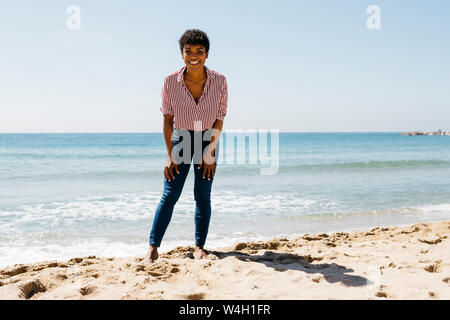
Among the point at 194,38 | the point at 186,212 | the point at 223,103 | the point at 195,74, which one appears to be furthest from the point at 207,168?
the point at 186,212

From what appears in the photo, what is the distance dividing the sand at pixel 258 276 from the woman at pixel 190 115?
19.0 inches

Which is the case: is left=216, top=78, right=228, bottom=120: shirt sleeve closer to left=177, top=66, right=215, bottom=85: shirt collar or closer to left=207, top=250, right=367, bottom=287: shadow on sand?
left=177, top=66, right=215, bottom=85: shirt collar

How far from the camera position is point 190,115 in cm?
287

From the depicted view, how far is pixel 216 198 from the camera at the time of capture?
7648 millimetres

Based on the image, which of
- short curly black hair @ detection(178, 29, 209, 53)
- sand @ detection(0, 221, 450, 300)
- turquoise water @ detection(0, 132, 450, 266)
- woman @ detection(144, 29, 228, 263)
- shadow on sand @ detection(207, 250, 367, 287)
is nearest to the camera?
sand @ detection(0, 221, 450, 300)

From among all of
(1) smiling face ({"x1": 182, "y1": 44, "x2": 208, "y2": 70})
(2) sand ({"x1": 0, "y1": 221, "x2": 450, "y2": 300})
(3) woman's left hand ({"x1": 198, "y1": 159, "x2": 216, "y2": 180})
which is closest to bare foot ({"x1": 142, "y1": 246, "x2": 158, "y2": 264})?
(2) sand ({"x1": 0, "y1": 221, "x2": 450, "y2": 300})

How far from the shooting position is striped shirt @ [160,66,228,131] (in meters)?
2.85

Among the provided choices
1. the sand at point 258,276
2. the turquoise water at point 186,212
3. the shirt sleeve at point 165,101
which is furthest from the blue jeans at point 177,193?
the turquoise water at point 186,212

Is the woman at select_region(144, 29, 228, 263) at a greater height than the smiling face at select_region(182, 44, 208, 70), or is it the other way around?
the smiling face at select_region(182, 44, 208, 70)

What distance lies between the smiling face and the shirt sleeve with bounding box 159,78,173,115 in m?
0.25

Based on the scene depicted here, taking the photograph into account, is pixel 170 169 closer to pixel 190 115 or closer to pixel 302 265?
pixel 190 115

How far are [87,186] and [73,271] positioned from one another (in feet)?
25.0

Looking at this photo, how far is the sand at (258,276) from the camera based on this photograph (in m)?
2.22
